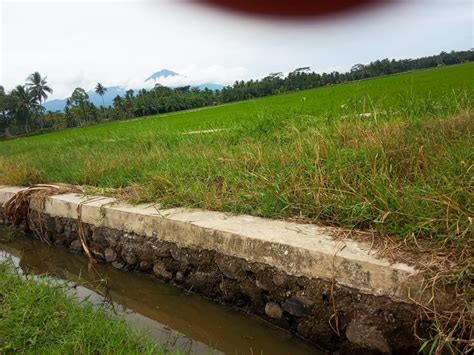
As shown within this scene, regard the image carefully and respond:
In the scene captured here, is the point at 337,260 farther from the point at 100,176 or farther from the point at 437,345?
the point at 100,176

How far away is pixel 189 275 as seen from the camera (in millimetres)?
2699

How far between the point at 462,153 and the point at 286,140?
193 cm

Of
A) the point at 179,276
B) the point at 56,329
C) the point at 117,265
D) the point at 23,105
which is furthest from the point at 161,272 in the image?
the point at 23,105

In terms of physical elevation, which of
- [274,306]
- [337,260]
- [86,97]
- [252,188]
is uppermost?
[86,97]

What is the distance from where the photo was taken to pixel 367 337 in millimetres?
1836

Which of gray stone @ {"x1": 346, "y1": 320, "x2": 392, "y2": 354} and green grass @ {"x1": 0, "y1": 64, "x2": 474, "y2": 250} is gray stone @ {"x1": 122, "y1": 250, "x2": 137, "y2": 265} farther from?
gray stone @ {"x1": 346, "y1": 320, "x2": 392, "y2": 354}

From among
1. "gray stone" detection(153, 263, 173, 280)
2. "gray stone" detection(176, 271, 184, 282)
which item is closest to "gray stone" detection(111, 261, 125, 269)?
"gray stone" detection(153, 263, 173, 280)

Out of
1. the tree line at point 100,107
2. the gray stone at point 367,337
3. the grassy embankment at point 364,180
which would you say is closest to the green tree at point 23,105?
the tree line at point 100,107

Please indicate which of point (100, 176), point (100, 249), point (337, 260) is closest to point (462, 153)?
point (337, 260)

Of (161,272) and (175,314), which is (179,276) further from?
(175,314)

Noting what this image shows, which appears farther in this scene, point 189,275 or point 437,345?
point 189,275

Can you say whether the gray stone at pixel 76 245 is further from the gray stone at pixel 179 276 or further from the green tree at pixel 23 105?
the green tree at pixel 23 105

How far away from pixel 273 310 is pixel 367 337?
565mm

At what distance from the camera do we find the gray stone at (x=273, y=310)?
2.21 meters
